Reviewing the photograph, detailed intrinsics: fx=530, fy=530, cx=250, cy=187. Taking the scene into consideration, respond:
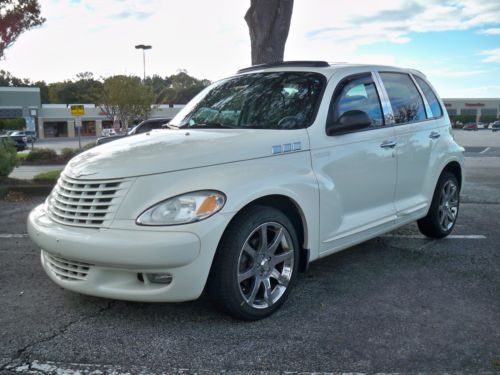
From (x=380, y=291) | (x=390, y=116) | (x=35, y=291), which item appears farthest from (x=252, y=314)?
(x=390, y=116)

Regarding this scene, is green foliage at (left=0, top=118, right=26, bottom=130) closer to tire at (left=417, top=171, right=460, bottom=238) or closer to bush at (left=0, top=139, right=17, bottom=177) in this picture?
bush at (left=0, top=139, right=17, bottom=177)

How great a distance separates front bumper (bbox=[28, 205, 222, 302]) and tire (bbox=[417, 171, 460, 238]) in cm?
325

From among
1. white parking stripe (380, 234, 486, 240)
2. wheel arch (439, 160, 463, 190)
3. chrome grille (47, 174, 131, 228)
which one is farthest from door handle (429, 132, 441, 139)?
chrome grille (47, 174, 131, 228)

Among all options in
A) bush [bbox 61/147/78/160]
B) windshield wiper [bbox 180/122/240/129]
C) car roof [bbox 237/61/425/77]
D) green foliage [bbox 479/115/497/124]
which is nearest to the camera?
windshield wiper [bbox 180/122/240/129]

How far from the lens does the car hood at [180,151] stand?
138 inches

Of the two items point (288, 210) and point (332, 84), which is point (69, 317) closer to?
point (288, 210)

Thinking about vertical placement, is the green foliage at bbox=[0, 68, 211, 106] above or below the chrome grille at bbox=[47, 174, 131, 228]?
above

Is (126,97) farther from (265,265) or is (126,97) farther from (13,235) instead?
(265,265)

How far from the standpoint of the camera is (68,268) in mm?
3645

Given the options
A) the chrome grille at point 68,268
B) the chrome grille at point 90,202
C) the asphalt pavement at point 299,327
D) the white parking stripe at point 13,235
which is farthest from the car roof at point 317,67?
the white parking stripe at point 13,235

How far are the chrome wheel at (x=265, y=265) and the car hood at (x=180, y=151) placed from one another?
566 millimetres

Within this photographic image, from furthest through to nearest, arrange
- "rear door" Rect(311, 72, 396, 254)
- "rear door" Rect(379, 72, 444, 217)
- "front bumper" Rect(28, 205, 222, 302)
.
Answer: "rear door" Rect(379, 72, 444, 217)
"rear door" Rect(311, 72, 396, 254)
"front bumper" Rect(28, 205, 222, 302)

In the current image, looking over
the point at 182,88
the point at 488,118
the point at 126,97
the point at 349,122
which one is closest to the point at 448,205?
the point at 349,122

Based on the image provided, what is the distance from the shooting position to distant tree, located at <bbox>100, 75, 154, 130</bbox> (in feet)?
149
